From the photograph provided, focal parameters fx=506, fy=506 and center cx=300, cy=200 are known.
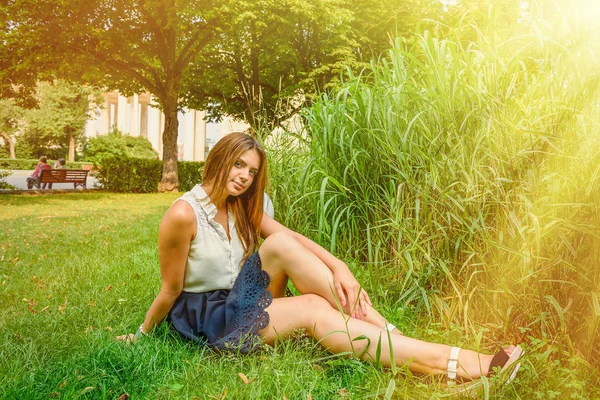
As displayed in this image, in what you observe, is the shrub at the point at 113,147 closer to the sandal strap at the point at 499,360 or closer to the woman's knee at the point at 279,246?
the woman's knee at the point at 279,246

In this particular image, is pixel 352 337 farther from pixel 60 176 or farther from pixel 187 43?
pixel 60 176

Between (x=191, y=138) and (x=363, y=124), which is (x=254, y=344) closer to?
(x=363, y=124)

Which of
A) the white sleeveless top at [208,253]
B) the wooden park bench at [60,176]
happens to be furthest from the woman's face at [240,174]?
the wooden park bench at [60,176]

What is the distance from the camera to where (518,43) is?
2770mm

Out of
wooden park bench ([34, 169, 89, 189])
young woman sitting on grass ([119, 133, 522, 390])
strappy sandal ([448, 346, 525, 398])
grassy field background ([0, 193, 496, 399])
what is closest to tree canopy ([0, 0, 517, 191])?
wooden park bench ([34, 169, 89, 189])

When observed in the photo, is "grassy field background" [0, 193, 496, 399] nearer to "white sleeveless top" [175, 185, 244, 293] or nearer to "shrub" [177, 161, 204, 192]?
"white sleeveless top" [175, 185, 244, 293]

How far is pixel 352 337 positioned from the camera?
2.08 m

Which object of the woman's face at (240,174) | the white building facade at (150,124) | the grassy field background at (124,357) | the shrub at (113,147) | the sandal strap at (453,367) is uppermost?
the white building facade at (150,124)

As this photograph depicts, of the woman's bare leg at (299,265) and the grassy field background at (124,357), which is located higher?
the woman's bare leg at (299,265)

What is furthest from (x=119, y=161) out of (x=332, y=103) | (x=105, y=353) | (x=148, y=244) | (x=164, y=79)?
(x=105, y=353)

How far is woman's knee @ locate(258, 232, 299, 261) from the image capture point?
2297mm

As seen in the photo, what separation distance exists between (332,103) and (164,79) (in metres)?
14.5

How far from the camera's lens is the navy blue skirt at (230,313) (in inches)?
87.4

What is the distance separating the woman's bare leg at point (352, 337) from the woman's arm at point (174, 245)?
0.46 metres
